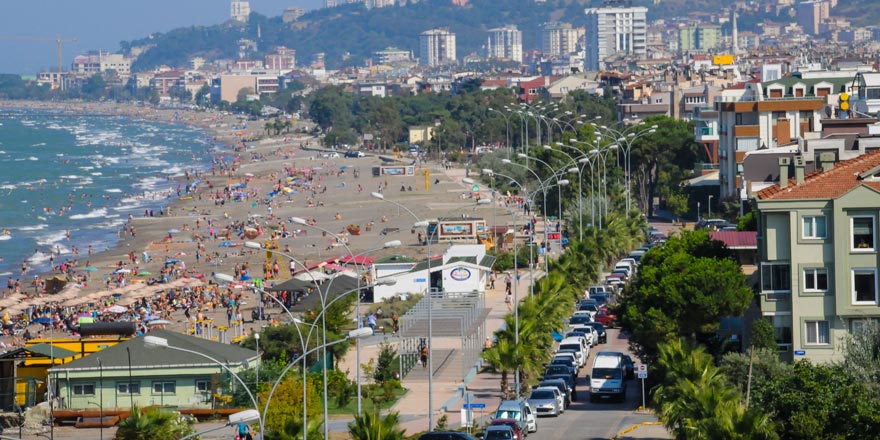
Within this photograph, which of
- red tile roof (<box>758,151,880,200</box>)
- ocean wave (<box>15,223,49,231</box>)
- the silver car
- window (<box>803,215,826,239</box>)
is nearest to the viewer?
red tile roof (<box>758,151,880,200</box>)

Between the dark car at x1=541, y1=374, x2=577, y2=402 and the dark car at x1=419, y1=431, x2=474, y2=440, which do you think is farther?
the dark car at x1=541, y1=374, x2=577, y2=402

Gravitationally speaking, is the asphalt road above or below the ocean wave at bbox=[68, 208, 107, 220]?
above

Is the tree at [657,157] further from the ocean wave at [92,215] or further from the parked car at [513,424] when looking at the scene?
the parked car at [513,424]

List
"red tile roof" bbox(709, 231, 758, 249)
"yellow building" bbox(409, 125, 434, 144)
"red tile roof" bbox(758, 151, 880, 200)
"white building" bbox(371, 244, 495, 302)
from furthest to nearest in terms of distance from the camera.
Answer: "yellow building" bbox(409, 125, 434, 144) → "white building" bbox(371, 244, 495, 302) → "red tile roof" bbox(709, 231, 758, 249) → "red tile roof" bbox(758, 151, 880, 200)

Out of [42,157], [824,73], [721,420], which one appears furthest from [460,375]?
[42,157]

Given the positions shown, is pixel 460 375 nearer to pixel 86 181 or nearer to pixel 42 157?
pixel 86 181

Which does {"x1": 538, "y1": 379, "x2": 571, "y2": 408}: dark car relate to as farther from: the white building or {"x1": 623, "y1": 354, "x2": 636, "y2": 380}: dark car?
the white building

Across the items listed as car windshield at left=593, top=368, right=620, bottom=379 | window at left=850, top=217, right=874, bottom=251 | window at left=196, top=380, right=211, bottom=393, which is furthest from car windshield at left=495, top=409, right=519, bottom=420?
window at left=196, top=380, right=211, bottom=393

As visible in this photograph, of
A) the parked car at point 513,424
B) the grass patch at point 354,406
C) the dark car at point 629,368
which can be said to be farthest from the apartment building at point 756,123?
the parked car at point 513,424

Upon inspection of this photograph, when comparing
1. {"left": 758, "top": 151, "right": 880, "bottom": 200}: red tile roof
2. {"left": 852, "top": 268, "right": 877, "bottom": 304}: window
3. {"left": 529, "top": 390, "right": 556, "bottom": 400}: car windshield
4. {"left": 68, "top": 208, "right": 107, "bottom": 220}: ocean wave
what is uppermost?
{"left": 758, "top": 151, "right": 880, "bottom": 200}: red tile roof
